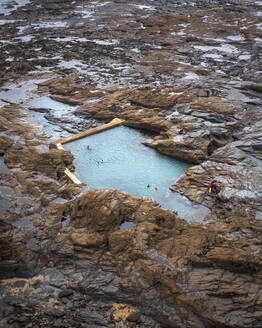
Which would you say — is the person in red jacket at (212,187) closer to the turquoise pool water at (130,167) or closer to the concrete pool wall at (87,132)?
the turquoise pool water at (130,167)

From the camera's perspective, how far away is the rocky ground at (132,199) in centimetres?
663

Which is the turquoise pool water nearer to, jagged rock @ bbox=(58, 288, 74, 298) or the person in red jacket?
the person in red jacket

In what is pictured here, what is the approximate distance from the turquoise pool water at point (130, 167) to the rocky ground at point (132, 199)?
0.43m

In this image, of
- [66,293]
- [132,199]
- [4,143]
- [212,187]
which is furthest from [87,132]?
[66,293]

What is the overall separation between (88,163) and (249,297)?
6.58 m

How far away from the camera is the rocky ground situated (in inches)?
261

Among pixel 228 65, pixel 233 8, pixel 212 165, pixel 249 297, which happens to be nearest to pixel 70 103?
pixel 212 165

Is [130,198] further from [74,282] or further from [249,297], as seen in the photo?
[249,297]

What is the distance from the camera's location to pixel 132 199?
8906 millimetres

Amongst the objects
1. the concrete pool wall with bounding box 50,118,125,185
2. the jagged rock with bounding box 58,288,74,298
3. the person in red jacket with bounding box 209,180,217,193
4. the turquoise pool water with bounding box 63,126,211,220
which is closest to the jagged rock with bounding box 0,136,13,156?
the concrete pool wall with bounding box 50,118,125,185

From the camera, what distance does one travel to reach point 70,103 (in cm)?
1533

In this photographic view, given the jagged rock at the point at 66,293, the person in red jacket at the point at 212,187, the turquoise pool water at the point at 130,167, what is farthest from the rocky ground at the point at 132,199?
the turquoise pool water at the point at 130,167

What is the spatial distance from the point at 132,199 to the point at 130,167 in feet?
7.18

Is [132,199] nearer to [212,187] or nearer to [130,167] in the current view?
[130,167]
